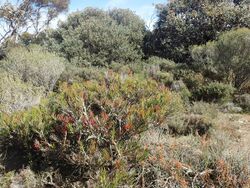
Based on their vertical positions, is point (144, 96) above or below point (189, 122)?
above

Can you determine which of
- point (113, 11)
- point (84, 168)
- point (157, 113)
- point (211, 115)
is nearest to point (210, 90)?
point (211, 115)

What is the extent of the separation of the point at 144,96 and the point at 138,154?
1163 mm

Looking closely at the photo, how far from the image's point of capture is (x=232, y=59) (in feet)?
38.8

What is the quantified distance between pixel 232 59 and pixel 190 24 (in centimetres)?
483

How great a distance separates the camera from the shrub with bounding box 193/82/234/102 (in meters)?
10.2

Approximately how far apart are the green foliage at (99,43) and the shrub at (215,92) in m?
5.31

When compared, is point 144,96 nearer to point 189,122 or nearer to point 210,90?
point 189,122

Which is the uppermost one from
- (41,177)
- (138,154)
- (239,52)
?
(239,52)

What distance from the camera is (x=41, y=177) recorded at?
4848 mm

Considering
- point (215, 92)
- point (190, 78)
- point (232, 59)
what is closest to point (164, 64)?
point (190, 78)

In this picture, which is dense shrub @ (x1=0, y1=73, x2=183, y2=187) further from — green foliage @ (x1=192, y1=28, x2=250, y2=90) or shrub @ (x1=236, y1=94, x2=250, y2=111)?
green foliage @ (x1=192, y1=28, x2=250, y2=90)

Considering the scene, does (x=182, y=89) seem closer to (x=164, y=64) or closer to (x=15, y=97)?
(x=164, y=64)

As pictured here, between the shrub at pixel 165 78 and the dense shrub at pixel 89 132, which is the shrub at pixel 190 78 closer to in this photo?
the shrub at pixel 165 78

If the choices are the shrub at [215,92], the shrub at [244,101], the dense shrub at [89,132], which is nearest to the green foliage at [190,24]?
the shrub at [215,92]
